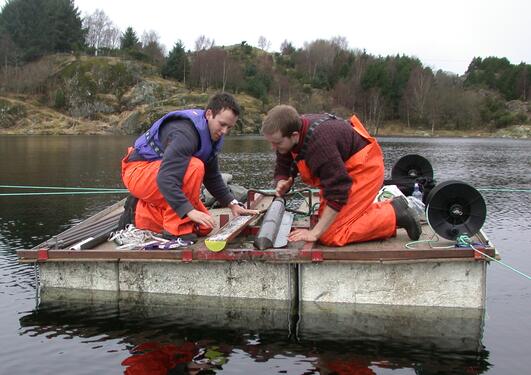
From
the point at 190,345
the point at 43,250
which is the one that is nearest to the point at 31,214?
the point at 43,250

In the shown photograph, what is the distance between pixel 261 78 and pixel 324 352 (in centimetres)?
10125

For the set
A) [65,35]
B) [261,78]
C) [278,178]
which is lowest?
[278,178]

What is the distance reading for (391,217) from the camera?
738cm

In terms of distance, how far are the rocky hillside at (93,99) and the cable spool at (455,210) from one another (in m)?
73.3

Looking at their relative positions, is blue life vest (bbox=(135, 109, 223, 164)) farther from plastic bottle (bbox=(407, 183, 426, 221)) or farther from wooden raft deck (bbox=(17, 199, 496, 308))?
plastic bottle (bbox=(407, 183, 426, 221))

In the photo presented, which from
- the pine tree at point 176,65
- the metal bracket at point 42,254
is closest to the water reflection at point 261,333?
the metal bracket at point 42,254

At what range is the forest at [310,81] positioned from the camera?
92.9 m

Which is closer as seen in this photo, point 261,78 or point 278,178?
point 278,178

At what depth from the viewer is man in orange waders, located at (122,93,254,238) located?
707 cm

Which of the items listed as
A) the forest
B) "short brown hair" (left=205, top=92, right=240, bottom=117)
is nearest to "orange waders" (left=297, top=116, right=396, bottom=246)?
"short brown hair" (left=205, top=92, right=240, bottom=117)

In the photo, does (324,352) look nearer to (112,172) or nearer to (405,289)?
(405,289)

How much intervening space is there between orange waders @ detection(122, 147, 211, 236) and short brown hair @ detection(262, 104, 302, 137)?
136 centimetres

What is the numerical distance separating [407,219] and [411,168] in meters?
3.61

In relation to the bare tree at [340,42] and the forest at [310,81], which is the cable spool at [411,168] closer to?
the forest at [310,81]
